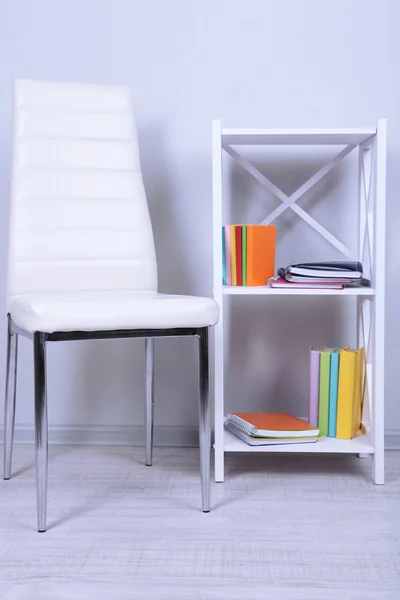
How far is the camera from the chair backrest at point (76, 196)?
1759 millimetres

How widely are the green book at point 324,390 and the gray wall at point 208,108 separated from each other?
229mm

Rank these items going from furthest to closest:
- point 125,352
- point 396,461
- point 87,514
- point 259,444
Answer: point 125,352, point 396,461, point 259,444, point 87,514

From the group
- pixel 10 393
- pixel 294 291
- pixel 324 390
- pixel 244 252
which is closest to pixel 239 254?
pixel 244 252

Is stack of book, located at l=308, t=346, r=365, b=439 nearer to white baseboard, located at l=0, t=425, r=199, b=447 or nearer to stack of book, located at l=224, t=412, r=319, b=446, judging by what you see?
stack of book, located at l=224, t=412, r=319, b=446

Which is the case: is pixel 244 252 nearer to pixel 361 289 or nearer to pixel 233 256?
pixel 233 256

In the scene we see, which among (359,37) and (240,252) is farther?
(359,37)

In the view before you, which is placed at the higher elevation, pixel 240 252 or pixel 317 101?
pixel 317 101

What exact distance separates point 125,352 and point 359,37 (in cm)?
115

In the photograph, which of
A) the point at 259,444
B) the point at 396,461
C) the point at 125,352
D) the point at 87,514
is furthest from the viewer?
the point at 125,352

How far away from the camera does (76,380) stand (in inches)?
84.7

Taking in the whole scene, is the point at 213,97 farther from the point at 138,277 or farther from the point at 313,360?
the point at 313,360

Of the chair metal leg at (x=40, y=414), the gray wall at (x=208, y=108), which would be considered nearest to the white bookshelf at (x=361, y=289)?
the gray wall at (x=208, y=108)

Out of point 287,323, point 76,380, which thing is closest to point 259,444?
point 287,323

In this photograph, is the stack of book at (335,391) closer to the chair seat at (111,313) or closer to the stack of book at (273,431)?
the stack of book at (273,431)
